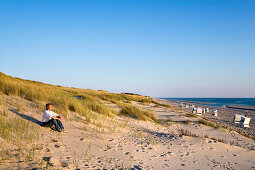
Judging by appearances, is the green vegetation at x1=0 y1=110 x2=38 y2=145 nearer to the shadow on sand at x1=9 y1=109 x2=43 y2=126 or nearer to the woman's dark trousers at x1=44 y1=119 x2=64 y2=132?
the woman's dark trousers at x1=44 y1=119 x2=64 y2=132

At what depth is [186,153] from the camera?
4.36 metres

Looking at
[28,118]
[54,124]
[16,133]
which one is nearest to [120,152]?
[54,124]

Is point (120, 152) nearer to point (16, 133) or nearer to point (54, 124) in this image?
point (54, 124)

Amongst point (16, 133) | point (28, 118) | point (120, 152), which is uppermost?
point (28, 118)

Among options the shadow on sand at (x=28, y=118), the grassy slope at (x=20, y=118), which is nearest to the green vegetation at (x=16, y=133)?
the grassy slope at (x=20, y=118)

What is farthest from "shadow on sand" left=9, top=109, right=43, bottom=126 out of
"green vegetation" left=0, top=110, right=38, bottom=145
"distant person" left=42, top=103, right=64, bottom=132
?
"green vegetation" left=0, top=110, right=38, bottom=145

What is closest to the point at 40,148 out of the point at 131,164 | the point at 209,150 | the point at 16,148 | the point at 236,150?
the point at 16,148

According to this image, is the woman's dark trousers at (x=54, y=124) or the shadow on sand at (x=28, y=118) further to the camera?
the shadow on sand at (x=28, y=118)

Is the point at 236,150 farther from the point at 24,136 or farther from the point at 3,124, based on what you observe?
the point at 3,124

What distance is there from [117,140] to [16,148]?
255 cm

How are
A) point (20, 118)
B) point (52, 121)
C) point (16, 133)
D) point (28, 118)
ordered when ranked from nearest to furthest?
point (16, 133) < point (52, 121) < point (20, 118) < point (28, 118)

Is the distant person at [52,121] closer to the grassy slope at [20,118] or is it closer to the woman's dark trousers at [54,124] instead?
the woman's dark trousers at [54,124]

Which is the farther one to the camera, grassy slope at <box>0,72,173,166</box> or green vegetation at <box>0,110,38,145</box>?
green vegetation at <box>0,110,38,145</box>

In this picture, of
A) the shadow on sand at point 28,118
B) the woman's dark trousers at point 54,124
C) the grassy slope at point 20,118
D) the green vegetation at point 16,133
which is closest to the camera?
the grassy slope at point 20,118
